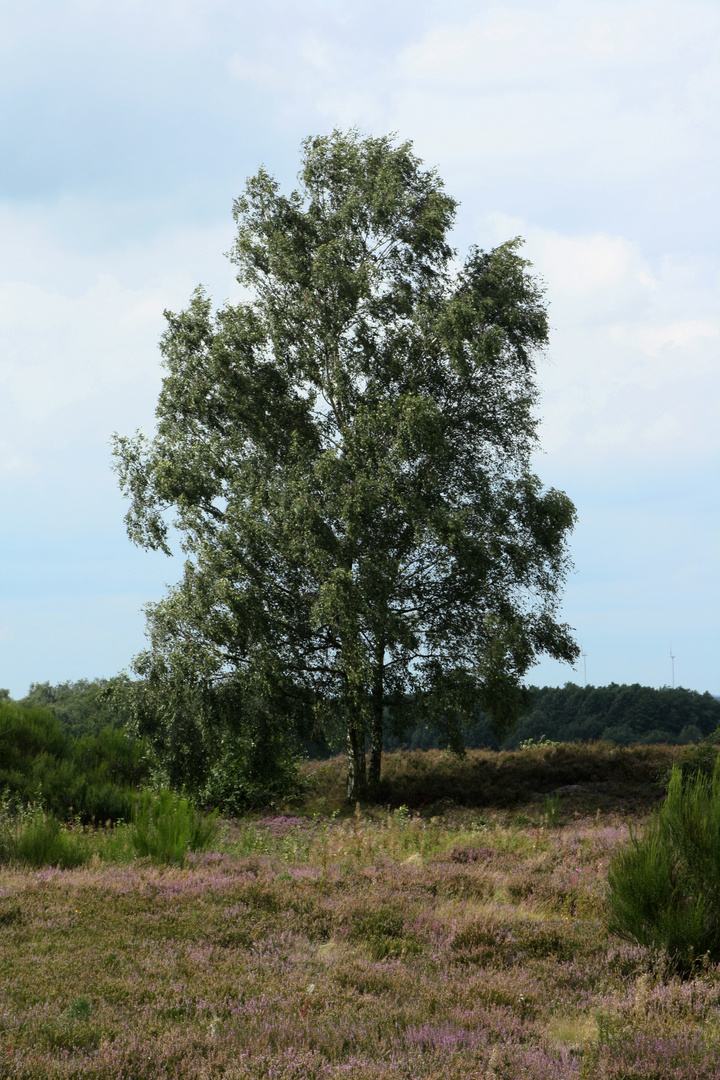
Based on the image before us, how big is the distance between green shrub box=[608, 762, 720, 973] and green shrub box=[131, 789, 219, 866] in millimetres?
5220

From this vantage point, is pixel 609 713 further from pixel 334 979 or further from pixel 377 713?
pixel 334 979

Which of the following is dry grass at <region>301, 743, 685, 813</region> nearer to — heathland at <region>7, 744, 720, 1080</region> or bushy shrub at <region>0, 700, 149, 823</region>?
bushy shrub at <region>0, 700, 149, 823</region>

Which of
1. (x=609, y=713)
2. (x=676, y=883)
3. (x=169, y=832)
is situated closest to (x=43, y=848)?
(x=169, y=832)

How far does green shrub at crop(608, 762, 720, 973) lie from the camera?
6445 mm

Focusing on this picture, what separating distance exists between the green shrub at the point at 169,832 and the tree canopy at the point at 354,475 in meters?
7.48

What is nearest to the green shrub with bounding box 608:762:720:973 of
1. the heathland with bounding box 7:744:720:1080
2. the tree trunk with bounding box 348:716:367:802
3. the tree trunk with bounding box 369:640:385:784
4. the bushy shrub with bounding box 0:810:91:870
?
the heathland with bounding box 7:744:720:1080

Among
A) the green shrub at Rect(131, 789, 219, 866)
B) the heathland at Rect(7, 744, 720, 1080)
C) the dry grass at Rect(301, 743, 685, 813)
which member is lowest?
the dry grass at Rect(301, 743, 685, 813)

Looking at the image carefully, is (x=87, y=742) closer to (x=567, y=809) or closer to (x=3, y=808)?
(x=3, y=808)

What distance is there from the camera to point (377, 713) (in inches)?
818

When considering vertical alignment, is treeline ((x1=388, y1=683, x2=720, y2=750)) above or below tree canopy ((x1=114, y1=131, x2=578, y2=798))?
below

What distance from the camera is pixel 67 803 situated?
53.1ft

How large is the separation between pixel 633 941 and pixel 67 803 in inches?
490

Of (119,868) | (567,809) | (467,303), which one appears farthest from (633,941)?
(467,303)

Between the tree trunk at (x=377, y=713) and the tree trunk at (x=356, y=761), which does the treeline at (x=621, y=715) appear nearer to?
the tree trunk at (x=377, y=713)
